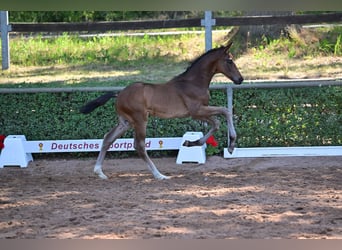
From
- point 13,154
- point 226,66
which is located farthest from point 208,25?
point 13,154

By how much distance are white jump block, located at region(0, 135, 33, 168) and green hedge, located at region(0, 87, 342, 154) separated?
1.71 ft

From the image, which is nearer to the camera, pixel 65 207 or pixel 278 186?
pixel 65 207

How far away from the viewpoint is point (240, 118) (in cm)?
951

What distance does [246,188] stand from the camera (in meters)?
7.28

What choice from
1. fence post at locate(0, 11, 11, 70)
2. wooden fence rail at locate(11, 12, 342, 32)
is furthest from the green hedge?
fence post at locate(0, 11, 11, 70)

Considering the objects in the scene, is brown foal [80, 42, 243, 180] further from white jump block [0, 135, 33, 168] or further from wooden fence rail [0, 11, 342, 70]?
wooden fence rail [0, 11, 342, 70]

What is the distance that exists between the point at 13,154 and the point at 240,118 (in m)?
3.54

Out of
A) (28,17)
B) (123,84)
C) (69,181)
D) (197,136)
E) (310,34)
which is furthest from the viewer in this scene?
(28,17)

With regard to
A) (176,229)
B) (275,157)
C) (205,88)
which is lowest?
(275,157)

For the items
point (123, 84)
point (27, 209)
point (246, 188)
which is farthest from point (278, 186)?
point (123, 84)

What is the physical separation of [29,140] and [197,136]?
2771mm

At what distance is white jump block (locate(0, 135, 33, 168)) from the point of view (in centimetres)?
908

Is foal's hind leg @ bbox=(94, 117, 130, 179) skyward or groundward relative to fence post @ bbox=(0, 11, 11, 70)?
groundward

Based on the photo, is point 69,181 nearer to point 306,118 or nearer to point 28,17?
point 306,118
